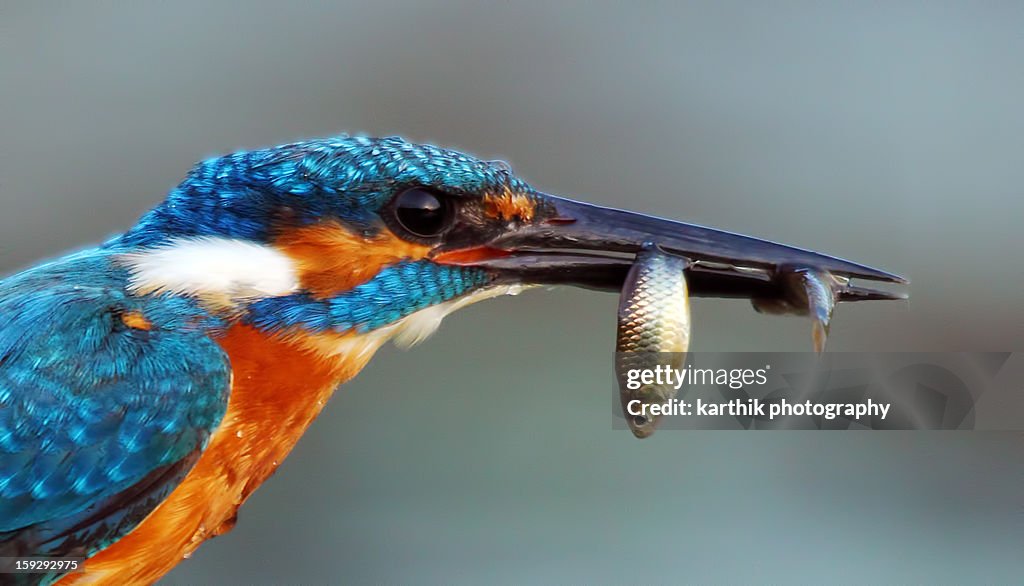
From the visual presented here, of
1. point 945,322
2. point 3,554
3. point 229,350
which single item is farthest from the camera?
point 945,322

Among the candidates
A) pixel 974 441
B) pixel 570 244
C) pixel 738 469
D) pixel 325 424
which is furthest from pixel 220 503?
pixel 974 441

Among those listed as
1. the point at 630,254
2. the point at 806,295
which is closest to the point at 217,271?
the point at 630,254

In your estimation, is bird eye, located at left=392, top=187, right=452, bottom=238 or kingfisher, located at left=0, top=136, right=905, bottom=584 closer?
kingfisher, located at left=0, top=136, right=905, bottom=584

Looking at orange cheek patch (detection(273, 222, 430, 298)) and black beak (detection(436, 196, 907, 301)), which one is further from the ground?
black beak (detection(436, 196, 907, 301))

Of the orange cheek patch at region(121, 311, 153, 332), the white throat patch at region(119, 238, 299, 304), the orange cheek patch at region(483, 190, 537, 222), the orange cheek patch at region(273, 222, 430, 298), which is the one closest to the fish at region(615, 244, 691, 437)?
the orange cheek patch at region(483, 190, 537, 222)

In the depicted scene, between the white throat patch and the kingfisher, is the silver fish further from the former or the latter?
the white throat patch

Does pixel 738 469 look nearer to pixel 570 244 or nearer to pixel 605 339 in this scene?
pixel 605 339

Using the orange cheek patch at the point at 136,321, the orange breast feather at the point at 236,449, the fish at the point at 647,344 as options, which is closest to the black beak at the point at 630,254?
the fish at the point at 647,344
